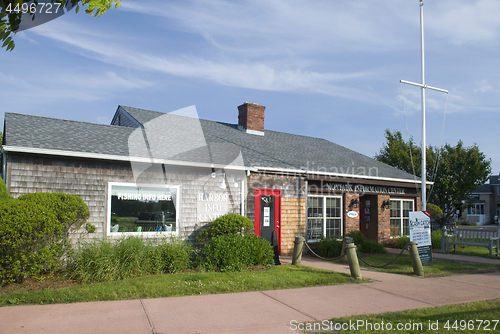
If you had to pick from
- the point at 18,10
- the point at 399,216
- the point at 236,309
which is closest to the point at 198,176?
the point at 236,309

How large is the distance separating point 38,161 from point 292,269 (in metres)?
6.80

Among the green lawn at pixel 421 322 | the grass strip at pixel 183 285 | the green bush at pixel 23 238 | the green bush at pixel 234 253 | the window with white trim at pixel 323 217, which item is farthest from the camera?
the window with white trim at pixel 323 217

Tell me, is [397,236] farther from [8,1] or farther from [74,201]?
[8,1]

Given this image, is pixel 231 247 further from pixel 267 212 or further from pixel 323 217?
pixel 323 217

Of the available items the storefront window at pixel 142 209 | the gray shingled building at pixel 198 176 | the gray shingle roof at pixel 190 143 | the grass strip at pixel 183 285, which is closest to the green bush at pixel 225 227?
the gray shingled building at pixel 198 176

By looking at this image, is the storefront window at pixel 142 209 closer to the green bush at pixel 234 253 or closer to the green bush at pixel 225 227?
the green bush at pixel 225 227

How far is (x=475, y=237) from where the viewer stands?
1370cm

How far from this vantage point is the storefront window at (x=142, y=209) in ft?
31.6

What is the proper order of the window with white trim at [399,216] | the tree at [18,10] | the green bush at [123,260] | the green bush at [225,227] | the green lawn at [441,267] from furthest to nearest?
the window with white trim at [399,216] → the green bush at [225,227] → the green lawn at [441,267] → the green bush at [123,260] → the tree at [18,10]

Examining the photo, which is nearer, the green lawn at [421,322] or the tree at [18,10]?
the tree at [18,10]

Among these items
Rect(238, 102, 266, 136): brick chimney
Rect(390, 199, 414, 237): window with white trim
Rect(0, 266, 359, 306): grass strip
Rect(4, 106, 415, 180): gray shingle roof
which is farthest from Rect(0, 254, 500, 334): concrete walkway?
Rect(238, 102, 266, 136): brick chimney

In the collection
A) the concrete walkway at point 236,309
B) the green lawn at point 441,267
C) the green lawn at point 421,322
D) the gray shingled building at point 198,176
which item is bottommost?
the green lawn at point 441,267

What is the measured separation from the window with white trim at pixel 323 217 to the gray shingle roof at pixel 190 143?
1.22m

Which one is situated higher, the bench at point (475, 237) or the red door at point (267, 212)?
the red door at point (267, 212)
